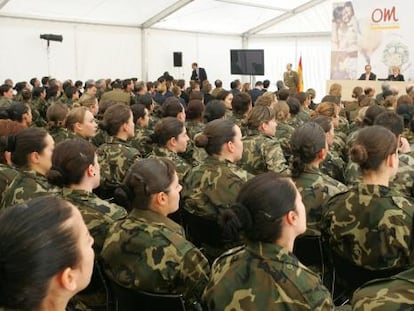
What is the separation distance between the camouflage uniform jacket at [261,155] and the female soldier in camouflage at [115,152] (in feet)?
2.93

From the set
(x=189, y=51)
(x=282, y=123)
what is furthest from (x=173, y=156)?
(x=189, y=51)

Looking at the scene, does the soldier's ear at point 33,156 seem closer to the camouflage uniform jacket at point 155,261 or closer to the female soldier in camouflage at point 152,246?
the female soldier in camouflage at point 152,246

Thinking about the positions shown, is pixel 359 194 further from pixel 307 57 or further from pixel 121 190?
pixel 307 57

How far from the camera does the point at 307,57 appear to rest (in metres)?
15.4

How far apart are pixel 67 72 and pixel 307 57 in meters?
7.29

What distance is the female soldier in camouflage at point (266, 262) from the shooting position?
1.57m

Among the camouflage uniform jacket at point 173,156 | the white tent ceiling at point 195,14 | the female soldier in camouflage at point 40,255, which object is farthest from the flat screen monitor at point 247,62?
the female soldier in camouflage at point 40,255

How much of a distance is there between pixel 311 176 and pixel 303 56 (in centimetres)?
1336

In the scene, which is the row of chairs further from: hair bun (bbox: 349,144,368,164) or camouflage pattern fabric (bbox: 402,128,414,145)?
camouflage pattern fabric (bbox: 402,128,414,145)

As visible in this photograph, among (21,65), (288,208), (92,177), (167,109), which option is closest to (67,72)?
(21,65)

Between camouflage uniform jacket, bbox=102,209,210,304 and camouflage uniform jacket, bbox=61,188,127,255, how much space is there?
0.24m

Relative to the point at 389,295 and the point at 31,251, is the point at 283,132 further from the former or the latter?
the point at 31,251

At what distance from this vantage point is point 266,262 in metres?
1.62

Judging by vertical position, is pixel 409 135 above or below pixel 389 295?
above
